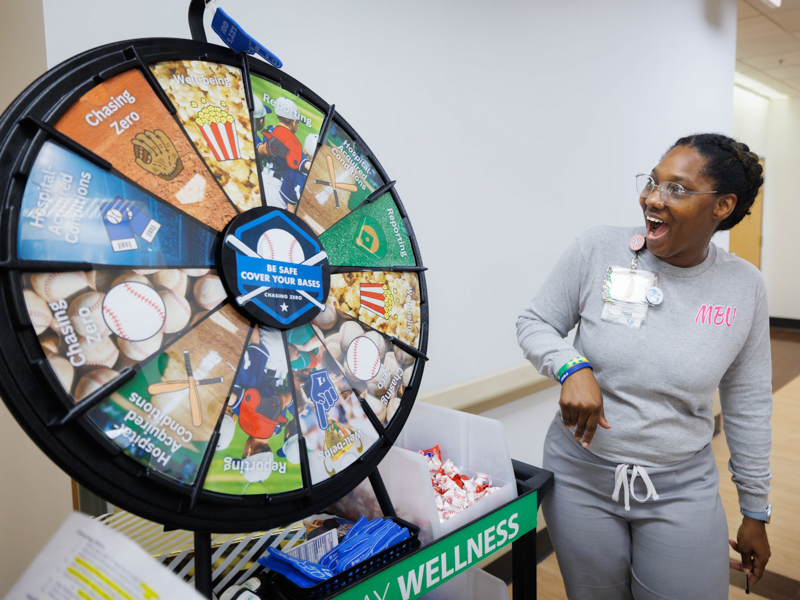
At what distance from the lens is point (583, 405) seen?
117cm

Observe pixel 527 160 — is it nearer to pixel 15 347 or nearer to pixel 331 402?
pixel 331 402

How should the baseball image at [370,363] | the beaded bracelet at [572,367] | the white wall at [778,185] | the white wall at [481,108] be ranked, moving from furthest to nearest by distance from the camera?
the white wall at [778,185]
the white wall at [481,108]
the beaded bracelet at [572,367]
the baseball image at [370,363]

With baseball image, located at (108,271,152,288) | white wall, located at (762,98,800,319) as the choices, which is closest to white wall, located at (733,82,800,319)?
white wall, located at (762,98,800,319)

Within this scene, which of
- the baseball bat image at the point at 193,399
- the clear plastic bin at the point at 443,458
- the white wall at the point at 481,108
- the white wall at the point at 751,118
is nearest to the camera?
the baseball bat image at the point at 193,399

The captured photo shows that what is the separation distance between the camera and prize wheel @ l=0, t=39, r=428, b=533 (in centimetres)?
64

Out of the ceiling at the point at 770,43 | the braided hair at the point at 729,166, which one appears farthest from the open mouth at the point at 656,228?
the ceiling at the point at 770,43

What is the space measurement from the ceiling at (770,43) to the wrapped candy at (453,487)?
373 centimetres

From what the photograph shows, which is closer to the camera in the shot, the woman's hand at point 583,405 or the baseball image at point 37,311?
the baseball image at point 37,311

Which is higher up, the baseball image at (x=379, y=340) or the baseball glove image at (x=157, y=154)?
the baseball glove image at (x=157, y=154)

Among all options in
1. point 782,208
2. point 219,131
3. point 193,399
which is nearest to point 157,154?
point 219,131

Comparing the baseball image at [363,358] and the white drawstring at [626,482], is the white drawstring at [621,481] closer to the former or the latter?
the white drawstring at [626,482]

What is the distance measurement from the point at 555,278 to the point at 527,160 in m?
1.07

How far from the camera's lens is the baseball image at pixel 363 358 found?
3.18 feet

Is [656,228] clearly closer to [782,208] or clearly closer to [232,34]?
[232,34]
